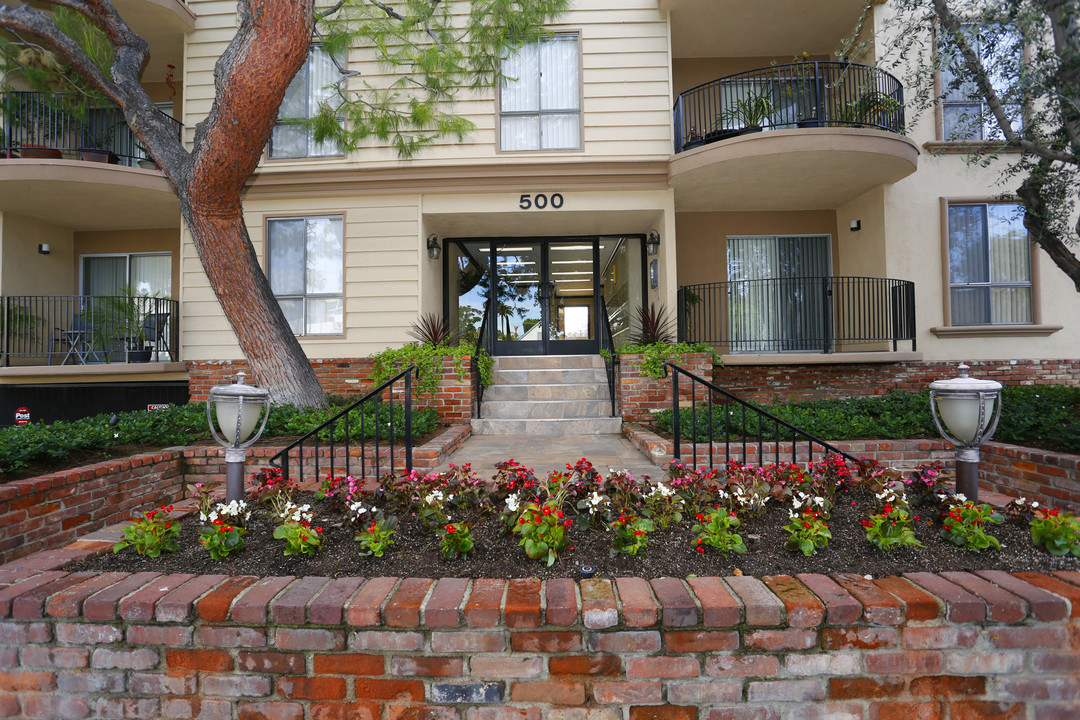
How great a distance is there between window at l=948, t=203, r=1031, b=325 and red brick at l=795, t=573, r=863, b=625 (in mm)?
8582

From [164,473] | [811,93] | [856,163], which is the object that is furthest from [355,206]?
[811,93]

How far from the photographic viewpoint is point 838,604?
1.70 metres

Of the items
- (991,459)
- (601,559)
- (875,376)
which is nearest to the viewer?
(601,559)

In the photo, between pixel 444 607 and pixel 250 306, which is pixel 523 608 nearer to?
pixel 444 607

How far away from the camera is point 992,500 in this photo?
291 centimetres

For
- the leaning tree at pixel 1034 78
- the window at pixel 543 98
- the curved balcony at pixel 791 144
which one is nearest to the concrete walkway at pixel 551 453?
the curved balcony at pixel 791 144

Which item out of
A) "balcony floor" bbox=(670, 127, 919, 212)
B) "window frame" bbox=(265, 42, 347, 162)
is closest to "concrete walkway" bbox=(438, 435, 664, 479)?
"balcony floor" bbox=(670, 127, 919, 212)

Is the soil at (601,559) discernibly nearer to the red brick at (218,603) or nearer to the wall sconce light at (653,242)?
the red brick at (218,603)

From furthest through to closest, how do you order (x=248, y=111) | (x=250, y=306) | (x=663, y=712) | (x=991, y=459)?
1. (x=250, y=306)
2. (x=248, y=111)
3. (x=991, y=459)
4. (x=663, y=712)

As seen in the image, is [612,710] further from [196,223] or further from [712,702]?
[196,223]

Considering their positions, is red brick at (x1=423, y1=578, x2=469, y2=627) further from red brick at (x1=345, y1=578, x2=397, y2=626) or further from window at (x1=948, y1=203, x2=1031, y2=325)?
window at (x1=948, y1=203, x2=1031, y2=325)

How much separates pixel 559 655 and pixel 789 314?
8.79 meters

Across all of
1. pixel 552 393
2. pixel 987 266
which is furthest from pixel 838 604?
pixel 987 266

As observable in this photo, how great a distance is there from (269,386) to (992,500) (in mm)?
6336
